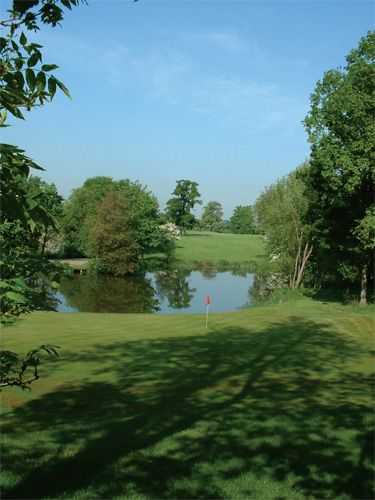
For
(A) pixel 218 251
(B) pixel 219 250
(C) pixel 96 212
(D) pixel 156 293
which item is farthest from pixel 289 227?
(B) pixel 219 250

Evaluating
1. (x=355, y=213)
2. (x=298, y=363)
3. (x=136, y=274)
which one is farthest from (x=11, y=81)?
(x=136, y=274)

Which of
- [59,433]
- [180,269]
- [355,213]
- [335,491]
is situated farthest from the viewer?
[180,269]

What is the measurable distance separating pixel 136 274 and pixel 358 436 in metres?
70.0

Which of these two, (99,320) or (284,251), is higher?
(284,251)

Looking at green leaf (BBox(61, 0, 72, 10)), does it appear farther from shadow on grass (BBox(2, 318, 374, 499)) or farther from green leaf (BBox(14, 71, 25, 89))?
shadow on grass (BBox(2, 318, 374, 499))

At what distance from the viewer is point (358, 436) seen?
933 cm

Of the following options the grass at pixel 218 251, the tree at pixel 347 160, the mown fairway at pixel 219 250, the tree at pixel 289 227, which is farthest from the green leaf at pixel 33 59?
the mown fairway at pixel 219 250

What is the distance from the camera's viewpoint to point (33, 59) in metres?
4.07

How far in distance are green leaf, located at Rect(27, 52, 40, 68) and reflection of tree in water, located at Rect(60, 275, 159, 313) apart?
1330 inches

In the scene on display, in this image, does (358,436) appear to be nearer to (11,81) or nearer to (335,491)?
(335,491)

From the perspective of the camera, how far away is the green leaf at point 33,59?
406 centimetres

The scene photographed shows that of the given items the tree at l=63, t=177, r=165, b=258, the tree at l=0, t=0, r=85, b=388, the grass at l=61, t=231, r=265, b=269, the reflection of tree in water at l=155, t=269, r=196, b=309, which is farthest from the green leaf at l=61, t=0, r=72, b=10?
the grass at l=61, t=231, r=265, b=269

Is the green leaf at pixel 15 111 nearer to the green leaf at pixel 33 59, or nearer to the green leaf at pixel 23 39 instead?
the green leaf at pixel 33 59

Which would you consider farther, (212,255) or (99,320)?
(212,255)
